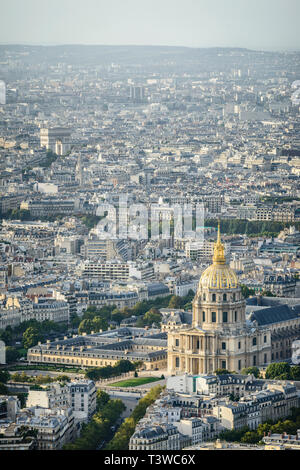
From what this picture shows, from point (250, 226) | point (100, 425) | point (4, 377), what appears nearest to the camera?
point (100, 425)

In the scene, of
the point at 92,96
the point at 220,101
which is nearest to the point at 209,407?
the point at 220,101

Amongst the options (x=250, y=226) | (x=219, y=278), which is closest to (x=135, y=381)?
(x=219, y=278)

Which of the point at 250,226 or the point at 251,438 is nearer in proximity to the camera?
the point at 251,438

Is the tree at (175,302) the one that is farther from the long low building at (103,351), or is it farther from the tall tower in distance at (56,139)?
the tall tower in distance at (56,139)

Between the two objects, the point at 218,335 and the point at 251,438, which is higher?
the point at 251,438

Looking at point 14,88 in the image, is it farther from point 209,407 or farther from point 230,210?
point 209,407

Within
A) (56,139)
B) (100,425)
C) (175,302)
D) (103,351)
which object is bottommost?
(56,139)

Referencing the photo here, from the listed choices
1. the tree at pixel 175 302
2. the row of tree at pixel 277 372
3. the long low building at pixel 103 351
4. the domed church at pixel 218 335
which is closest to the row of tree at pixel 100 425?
the row of tree at pixel 277 372

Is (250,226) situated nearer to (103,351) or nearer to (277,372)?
(103,351)

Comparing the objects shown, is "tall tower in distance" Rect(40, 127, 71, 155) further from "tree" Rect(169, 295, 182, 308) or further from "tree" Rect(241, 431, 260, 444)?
"tree" Rect(241, 431, 260, 444)
